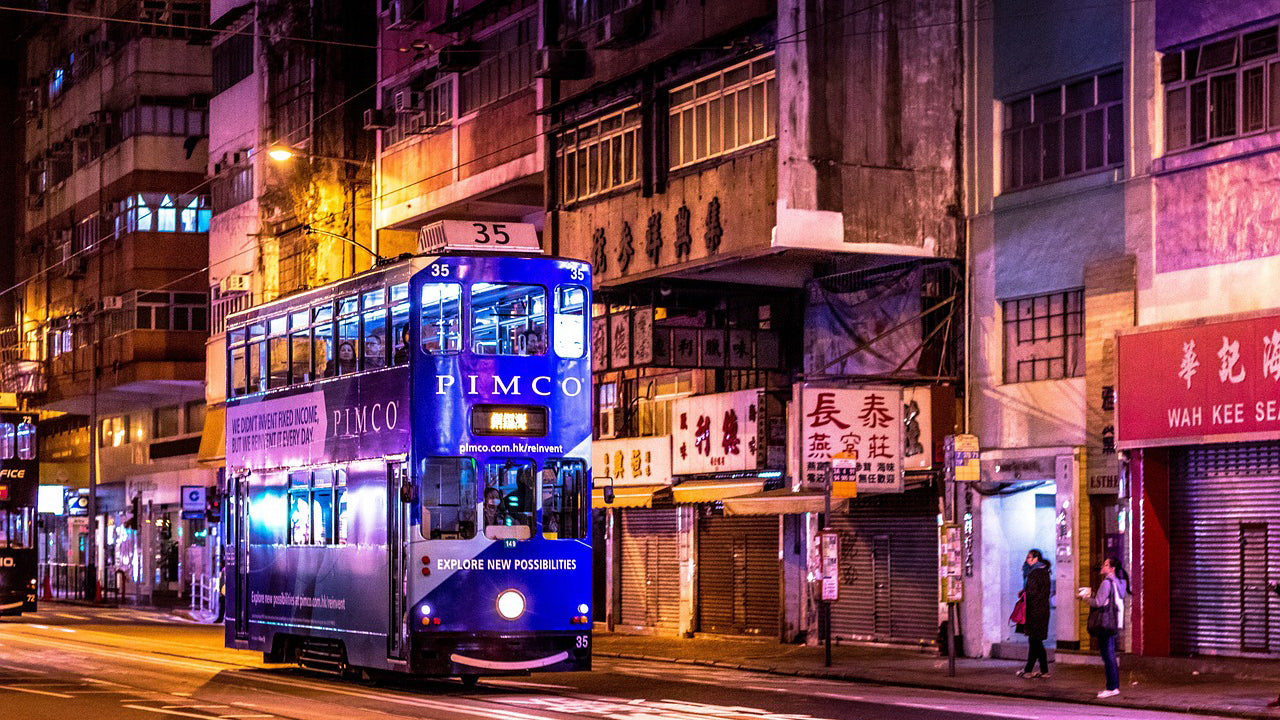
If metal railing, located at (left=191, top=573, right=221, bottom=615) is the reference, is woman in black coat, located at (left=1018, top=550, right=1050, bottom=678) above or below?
above

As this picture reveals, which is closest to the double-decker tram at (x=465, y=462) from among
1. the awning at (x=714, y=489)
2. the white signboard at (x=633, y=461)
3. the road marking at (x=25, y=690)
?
the road marking at (x=25, y=690)

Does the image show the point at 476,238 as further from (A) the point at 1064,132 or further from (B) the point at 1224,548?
(B) the point at 1224,548

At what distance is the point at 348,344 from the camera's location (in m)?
24.4

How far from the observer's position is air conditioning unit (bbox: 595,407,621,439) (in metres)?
40.4

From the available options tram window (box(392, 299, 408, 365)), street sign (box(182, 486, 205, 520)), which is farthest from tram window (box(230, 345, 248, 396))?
street sign (box(182, 486, 205, 520))

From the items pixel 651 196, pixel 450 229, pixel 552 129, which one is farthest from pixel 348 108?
pixel 450 229

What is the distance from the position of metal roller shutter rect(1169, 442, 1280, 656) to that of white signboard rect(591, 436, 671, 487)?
505 inches

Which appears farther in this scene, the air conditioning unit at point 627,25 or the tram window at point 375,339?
the air conditioning unit at point 627,25

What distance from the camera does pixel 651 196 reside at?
34.3 meters

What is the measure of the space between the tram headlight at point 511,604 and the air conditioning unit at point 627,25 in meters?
14.6

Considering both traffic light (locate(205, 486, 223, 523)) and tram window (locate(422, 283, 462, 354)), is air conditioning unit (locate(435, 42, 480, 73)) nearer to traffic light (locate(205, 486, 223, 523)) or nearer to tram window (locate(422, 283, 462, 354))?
traffic light (locate(205, 486, 223, 523))

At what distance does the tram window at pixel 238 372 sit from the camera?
91.8 feet

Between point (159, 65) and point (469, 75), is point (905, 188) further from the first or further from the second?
point (159, 65)

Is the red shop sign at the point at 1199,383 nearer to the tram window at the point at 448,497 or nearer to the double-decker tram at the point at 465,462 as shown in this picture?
the double-decker tram at the point at 465,462
